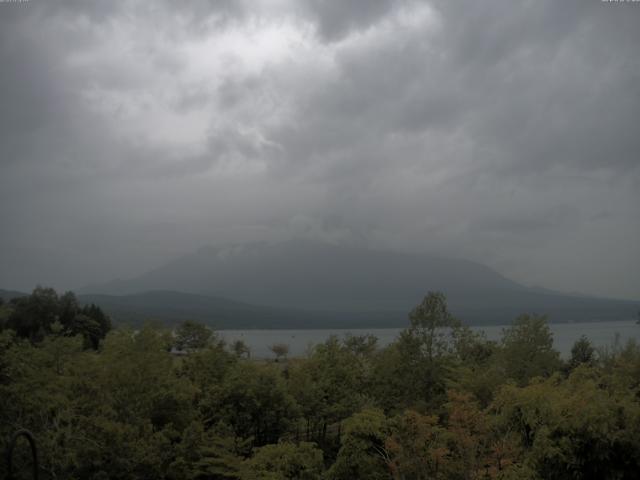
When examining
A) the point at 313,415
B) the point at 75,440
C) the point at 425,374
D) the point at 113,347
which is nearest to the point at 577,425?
the point at 425,374

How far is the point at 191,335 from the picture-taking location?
52.3 metres

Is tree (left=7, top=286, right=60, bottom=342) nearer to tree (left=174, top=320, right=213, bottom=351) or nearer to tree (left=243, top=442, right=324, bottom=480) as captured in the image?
tree (left=174, top=320, right=213, bottom=351)

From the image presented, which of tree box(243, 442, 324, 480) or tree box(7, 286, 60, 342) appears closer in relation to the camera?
tree box(243, 442, 324, 480)

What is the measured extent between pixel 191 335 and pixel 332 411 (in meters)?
31.1

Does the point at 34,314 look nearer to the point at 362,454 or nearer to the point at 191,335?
the point at 191,335

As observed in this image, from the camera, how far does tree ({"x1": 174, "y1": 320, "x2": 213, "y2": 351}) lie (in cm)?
4827

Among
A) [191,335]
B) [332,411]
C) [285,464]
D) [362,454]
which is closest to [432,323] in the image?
[332,411]

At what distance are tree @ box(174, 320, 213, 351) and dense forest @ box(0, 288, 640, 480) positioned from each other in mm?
17131

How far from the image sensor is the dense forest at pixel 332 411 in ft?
50.2

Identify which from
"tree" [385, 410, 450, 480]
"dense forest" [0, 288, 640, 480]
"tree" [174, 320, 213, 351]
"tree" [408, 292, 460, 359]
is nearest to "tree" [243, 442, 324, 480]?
"dense forest" [0, 288, 640, 480]

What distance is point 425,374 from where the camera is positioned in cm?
2552

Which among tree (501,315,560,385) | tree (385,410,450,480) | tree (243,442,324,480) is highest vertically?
tree (501,315,560,385)

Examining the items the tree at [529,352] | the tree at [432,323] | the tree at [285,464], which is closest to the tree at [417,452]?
the tree at [285,464]

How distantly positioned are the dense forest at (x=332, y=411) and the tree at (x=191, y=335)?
17131 millimetres
